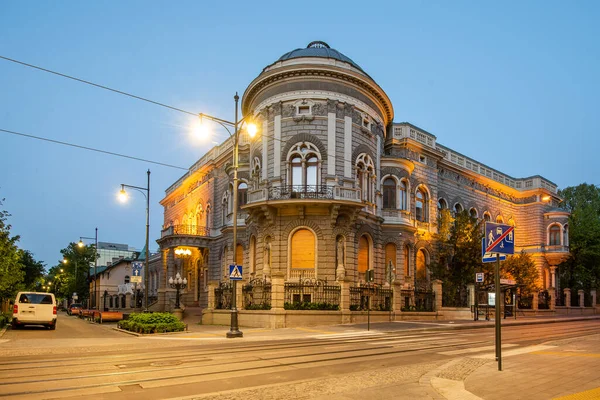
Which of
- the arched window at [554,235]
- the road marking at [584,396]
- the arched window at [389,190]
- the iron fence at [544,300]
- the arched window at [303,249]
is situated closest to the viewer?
the road marking at [584,396]

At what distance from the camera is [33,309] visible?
24.7 metres

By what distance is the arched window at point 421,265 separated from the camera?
40.3 m

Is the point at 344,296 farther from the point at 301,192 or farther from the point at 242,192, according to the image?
the point at 242,192

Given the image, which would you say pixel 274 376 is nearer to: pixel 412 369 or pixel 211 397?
pixel 211 397

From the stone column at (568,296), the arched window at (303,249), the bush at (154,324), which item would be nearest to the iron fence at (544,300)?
the stone column at (568,296)

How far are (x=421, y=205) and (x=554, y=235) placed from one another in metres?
21.0

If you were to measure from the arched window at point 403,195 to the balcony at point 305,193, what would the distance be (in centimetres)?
797

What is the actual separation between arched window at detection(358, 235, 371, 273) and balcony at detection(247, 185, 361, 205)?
3995 mm

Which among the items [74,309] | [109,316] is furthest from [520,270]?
[74,309]

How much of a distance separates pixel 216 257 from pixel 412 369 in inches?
1362

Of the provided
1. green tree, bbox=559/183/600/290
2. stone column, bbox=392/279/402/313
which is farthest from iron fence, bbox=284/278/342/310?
green tree, bbox=559/183/600/290

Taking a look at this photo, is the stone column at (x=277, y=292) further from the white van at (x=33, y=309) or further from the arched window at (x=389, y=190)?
the arched window at (x=389, y=190)

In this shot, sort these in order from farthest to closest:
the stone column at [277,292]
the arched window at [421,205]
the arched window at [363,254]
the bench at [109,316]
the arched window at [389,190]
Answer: the arched window at [421,205] < the arched window at [389,190] < the bench at [109,316] < the arched window at [363,254] < the stone column at [277,292]

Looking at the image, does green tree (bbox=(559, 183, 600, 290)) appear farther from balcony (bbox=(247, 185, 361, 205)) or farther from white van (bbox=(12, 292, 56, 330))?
white van (bbox=(12, 292, 56, 330))
